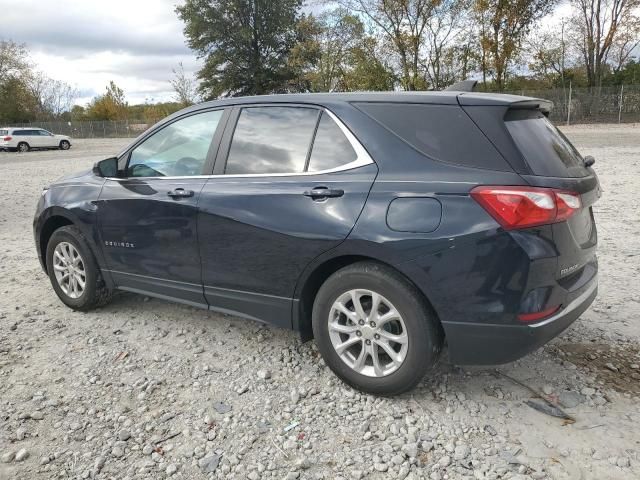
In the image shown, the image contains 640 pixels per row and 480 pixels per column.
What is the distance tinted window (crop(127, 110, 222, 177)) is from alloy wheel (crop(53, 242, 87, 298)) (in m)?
0.93

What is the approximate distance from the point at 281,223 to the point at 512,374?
67.0 inches

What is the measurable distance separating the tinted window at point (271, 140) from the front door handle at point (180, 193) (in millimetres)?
310

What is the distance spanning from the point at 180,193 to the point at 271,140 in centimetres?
75

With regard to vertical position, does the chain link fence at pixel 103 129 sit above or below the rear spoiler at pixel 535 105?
above

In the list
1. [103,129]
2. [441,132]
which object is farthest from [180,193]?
[103,129]

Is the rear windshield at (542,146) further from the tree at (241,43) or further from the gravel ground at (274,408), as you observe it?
the tree at (241,43)

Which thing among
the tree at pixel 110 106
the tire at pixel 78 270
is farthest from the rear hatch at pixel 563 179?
the tree at pixel 110 106

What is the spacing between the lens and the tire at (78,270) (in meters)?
4.27

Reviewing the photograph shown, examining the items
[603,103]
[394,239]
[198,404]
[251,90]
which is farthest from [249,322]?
[251,90]

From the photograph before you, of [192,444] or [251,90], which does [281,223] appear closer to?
[192,444]

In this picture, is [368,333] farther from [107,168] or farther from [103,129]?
[103,129]

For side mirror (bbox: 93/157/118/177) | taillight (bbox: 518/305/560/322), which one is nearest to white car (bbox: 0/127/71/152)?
side mirror (bbox: 93/157/118/177)

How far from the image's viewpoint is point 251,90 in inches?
1881

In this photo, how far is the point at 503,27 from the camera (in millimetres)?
33125
